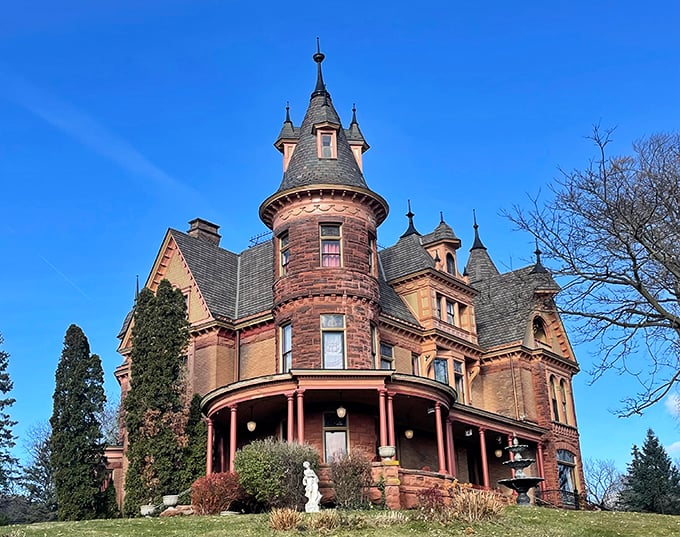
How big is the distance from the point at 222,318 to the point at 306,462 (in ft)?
Result: 37.4

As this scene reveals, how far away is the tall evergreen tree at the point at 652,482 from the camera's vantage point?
41.6m

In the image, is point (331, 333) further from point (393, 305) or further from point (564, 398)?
point (564, 398)

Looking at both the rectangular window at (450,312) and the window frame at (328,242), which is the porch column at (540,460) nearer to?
the rectangular window at (450,312)

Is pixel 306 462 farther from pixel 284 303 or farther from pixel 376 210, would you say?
pixel 376 210

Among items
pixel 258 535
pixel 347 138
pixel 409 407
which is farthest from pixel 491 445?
pixel 258 535

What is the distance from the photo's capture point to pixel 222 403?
25391mm

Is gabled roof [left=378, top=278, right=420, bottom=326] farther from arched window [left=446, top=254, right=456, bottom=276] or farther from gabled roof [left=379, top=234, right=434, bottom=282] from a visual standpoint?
arched window [left=446, top=254, right=456, bottom=276]

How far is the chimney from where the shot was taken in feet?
120

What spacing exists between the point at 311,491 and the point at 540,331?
70.9 feet

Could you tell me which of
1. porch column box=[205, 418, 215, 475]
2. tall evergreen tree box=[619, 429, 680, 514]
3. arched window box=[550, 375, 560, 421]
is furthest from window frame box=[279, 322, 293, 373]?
tall evergreen tree box=[619, 429, 680, 514]

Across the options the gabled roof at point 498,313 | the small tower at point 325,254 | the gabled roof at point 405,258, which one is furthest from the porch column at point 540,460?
the small tower at point 325,254

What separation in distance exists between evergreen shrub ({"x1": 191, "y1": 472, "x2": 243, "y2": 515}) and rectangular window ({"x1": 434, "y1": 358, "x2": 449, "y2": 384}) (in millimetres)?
13064

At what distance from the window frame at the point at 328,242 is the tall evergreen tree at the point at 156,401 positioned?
512cm

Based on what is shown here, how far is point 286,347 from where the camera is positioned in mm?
27938
